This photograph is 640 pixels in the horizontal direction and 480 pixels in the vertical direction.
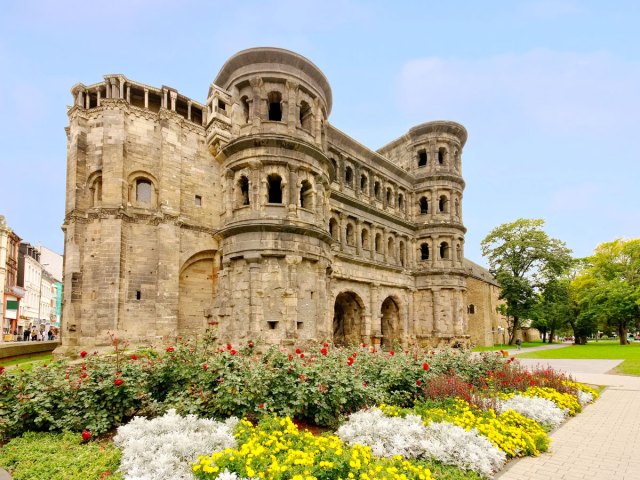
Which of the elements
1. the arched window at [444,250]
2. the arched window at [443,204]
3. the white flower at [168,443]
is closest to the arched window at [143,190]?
the white flower at [168,443]

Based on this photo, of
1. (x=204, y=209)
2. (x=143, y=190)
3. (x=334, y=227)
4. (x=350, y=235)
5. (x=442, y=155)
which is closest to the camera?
(x=143, y=190)

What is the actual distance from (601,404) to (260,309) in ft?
40.9

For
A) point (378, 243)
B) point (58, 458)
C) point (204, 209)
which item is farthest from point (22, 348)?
point (378, 243)

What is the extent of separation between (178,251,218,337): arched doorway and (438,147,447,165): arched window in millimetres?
21115

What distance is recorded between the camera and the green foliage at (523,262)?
1565 inches

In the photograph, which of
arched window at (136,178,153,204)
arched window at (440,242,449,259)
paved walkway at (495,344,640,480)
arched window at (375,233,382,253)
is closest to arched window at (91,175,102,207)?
arched window at (136,178,153,204)

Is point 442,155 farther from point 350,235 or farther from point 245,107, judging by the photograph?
point 245,107

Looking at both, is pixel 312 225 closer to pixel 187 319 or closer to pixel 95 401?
pixel 187 319

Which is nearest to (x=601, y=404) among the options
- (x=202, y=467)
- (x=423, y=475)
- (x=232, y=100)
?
(x=423, y=475)

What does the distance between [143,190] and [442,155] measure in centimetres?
2384

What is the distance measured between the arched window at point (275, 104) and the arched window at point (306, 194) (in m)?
4.41

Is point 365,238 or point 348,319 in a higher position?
point 365,238

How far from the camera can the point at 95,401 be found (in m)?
7.13

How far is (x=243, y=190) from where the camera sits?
19.3 meters
